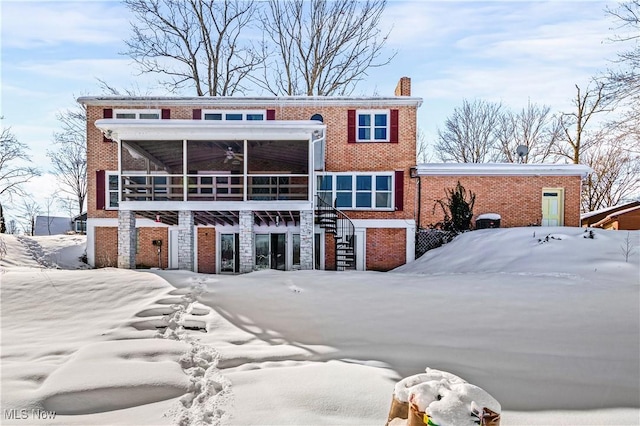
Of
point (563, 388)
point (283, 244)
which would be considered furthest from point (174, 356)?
point (283, 244)

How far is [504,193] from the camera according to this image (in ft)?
53.6

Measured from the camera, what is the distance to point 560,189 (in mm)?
16328

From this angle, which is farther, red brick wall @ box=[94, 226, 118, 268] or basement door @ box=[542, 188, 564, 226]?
basement door @ box=[542, 188, 564, 226]

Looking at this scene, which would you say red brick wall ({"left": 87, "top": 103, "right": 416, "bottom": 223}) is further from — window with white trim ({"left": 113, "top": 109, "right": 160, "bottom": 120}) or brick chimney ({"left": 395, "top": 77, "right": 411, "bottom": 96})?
brick chimney ({"left": 395, "top": 77, "right": 411, "bottom": 96})

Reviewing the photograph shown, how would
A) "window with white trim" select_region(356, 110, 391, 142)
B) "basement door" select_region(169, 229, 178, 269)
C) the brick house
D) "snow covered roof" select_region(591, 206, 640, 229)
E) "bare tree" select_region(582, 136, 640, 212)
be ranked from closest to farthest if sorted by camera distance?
1. the brick house
2. "basement door" select_region(169, 229, 178, 269)
3. "window with white trim" select_region(356, 110, 391, 142)
4. "snow covered roof" select_region(591, 206, 640, 229)
5. "bare tree" select_region(582, 136, 640, 212)

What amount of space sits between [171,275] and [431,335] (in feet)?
21.8

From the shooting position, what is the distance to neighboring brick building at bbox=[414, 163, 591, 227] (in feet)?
53.3

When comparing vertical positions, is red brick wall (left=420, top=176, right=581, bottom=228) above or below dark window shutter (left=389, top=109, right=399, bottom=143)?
below

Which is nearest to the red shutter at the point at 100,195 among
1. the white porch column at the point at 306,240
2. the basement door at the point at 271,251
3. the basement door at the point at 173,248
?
the basement door at the point at 173,248

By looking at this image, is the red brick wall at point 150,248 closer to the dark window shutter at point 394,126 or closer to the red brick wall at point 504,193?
the dark window shutter at point 394,126

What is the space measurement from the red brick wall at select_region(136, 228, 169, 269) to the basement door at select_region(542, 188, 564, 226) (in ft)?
50.9

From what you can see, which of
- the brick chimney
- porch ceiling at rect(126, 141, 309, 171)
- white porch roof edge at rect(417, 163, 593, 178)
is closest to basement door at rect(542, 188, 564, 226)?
white porch roof edge at rect(417, 163, 593, 178)

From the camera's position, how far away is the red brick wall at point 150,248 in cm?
1580

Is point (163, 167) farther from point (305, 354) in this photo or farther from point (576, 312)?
point (576, 312)
